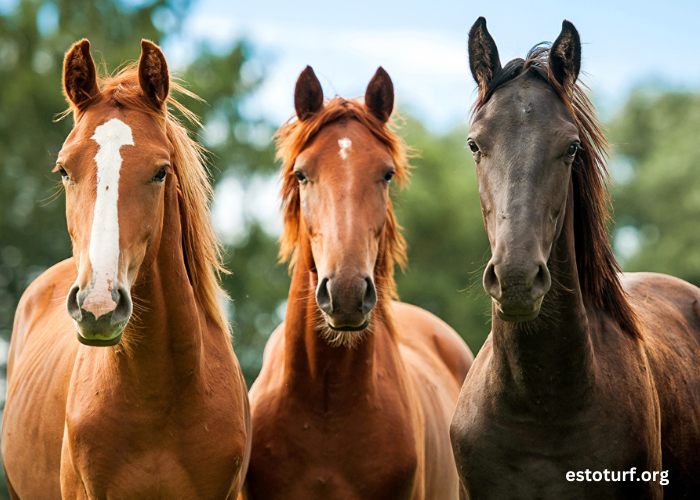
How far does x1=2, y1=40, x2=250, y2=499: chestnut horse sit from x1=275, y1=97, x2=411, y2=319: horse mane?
62 cm

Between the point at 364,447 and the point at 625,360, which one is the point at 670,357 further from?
the point at 364,447

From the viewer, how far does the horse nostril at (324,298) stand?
10.5 ft

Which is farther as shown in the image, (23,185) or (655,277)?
(23,185)

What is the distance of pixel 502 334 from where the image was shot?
3104mm

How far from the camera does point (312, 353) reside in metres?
3.79

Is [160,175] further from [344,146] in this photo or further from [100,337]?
[344,146]

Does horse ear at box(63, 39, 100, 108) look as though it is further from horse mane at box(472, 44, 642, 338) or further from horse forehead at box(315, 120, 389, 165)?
horse mane at box(472, 44, 642, 338)

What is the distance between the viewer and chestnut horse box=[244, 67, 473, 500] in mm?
3428

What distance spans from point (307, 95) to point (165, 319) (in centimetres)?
168

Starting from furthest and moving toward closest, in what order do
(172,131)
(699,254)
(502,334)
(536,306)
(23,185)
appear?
(699,254), (23,185), (172,131), (502,334), (536,306)

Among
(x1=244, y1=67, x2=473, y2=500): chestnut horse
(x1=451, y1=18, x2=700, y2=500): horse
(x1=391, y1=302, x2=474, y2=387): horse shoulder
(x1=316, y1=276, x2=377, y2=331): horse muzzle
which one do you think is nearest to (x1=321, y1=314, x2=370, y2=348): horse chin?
(x1=244, y1=67, x2=473, y2=500): chestnut horse

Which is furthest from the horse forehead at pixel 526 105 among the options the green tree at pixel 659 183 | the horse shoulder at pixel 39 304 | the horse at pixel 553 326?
the green tree at pixel 659 183

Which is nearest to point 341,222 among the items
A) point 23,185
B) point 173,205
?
point 173,205

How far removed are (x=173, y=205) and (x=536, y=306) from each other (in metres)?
1.80
